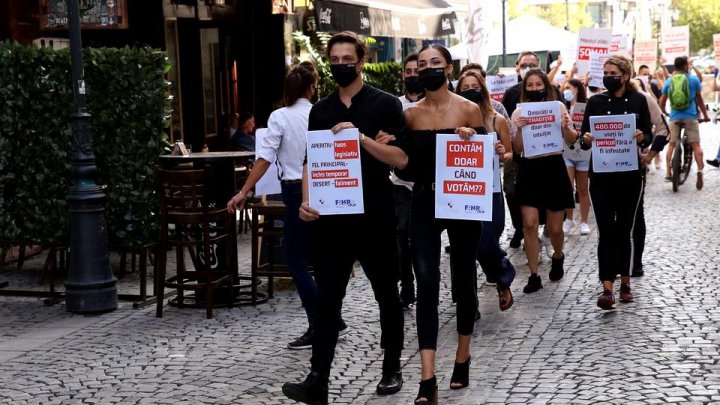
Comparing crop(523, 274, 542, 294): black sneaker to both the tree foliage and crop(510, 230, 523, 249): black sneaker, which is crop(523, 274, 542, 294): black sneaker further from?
the tree foliage

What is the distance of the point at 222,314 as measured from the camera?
31.4 feet

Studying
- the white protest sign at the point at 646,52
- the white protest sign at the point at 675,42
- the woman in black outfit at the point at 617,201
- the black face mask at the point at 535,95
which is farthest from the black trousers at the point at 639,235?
the white protest sign at the point at 675,42

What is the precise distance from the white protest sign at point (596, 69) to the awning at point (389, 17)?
3.14 m

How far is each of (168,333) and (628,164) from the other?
12.0 ft

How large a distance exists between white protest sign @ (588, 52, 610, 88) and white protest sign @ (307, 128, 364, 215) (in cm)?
1031

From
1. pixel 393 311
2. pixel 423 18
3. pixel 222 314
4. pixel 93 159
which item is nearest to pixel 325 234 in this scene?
pixel 393 311

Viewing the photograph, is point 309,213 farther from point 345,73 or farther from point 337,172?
point 345,73

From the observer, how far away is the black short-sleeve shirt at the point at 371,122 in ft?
21.3

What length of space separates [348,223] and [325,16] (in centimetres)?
1026

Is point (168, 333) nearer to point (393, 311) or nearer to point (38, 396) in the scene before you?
point (38, 396)

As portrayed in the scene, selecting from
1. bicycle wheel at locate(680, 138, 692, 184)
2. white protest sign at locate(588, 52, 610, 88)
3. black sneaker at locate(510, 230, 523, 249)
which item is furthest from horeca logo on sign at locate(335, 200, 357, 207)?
bicycle wheel at locate(680, 138, 692, 184)

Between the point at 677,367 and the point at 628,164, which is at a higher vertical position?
the point at 628,164

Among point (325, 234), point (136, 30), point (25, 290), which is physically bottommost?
point (25, 290)

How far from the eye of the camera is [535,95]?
10375 mm
